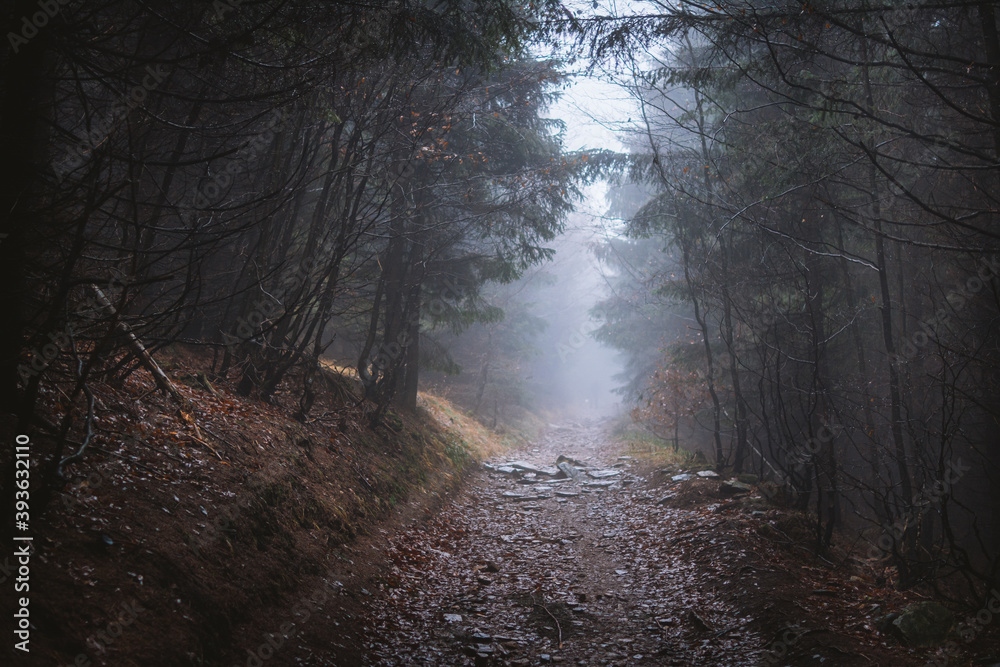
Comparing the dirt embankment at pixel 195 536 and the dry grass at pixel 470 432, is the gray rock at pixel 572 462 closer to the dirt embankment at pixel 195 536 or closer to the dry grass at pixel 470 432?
the dry grass at pixel 470 432

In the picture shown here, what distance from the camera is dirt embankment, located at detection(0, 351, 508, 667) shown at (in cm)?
317

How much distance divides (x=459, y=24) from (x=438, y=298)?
8463 mm

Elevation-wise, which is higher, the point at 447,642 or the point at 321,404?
the point at 321,404

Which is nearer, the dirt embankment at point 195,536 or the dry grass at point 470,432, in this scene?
the dirt embankment at point 195,536

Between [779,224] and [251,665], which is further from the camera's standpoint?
[779,224]

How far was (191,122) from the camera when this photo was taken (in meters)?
5.45

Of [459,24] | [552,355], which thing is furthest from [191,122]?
[552,355]

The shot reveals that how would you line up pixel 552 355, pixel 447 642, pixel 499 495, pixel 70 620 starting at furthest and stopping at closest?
pixel 552 355, pixel 499 495, pixel 447 642, pixel 70 620

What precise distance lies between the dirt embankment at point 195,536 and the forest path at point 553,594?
609 millimetres

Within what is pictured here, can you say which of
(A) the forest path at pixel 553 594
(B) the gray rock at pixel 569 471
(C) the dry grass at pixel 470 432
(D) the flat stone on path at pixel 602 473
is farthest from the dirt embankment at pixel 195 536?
(C) the dry grass at pixel 470 432

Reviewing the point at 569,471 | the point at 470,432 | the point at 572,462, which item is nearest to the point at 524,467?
the point at 569,471

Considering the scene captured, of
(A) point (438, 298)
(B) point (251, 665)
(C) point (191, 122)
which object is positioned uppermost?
(C) point (191, 122)

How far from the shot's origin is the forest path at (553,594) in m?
4.82

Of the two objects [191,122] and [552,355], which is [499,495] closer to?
[191,122]
